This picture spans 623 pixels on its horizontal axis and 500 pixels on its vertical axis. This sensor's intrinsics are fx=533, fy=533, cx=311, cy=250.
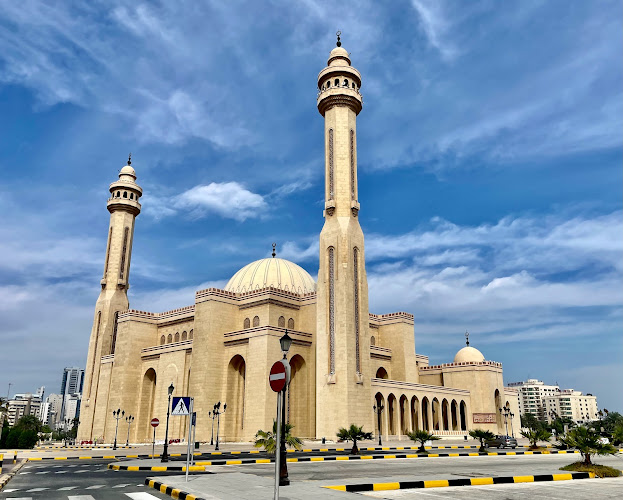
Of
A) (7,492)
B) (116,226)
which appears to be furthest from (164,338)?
(7,492)

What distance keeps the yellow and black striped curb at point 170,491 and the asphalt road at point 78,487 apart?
0.58 feet

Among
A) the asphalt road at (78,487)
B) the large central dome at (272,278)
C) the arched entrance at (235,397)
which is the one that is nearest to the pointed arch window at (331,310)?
the arched entrance at (235,397)

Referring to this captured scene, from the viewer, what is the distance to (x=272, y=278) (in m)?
57.8

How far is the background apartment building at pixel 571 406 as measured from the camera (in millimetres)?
163025

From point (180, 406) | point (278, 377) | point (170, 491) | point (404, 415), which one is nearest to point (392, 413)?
point (404, 415)

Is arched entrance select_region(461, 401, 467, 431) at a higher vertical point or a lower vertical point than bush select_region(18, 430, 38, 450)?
higher

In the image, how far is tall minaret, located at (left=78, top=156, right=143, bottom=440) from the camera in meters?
59.6

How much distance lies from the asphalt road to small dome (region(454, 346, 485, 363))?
4811cm

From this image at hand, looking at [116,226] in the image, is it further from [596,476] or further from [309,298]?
[596,476]

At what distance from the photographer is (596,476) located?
1522 cm

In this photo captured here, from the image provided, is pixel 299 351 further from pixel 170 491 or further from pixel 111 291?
pixel 170 491

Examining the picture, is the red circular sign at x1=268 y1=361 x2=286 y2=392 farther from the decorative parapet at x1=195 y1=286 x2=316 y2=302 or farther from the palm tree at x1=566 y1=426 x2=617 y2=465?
the decorative parapet at x1=195 y1=286 x2=316 y2=302

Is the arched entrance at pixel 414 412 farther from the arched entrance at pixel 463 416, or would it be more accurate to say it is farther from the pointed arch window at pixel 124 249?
the pointed arch window at pixel 124 249

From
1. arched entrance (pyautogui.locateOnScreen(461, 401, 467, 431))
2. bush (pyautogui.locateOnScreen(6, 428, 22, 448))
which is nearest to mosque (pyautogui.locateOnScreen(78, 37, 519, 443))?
arched entrance (pyautogui.locateOnScreen(461, 401, 467, 431))
